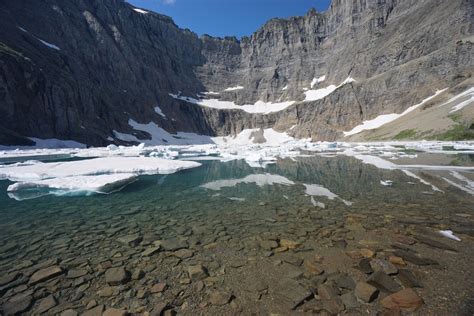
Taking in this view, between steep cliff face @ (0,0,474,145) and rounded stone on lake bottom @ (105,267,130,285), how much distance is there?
7611 centimetres

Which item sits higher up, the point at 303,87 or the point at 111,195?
the point at 303,87

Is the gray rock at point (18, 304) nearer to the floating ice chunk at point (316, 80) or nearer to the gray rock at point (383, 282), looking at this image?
the gray rock at point (383, 282)

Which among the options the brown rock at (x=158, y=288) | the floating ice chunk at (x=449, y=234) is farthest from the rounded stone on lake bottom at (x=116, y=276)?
the floating ice chunk at (x=449, y=234)

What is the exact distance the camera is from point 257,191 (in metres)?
17.9

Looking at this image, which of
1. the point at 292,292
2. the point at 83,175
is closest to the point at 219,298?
the point at 292,292

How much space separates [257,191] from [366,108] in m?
117

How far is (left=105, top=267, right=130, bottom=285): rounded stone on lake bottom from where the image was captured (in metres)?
6.64

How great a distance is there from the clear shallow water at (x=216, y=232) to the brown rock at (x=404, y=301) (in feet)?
0.81

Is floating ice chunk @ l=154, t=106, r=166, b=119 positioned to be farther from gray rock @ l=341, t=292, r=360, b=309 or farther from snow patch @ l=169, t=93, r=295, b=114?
gray rock @ l=341, t=292, r=360, b=309

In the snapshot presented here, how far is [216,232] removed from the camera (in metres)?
10.1

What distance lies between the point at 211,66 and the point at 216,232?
643 ft

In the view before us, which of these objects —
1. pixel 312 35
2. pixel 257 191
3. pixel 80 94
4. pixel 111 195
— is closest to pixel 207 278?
pixel 257 191

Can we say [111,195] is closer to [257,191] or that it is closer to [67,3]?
[257,191]

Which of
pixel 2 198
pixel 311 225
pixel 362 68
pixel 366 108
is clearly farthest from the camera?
pixel 362 68
